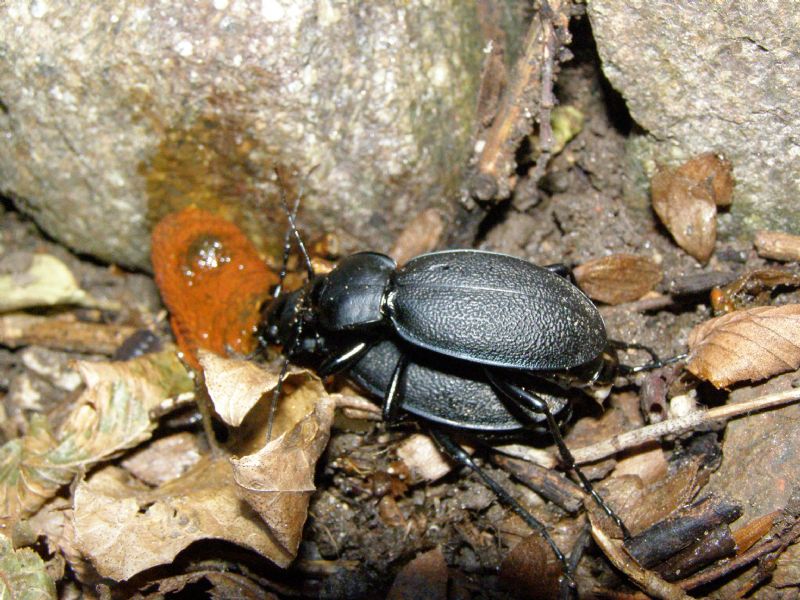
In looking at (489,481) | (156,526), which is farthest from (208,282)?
(489,481)

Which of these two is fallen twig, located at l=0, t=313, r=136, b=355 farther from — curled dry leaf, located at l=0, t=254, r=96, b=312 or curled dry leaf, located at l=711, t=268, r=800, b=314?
curled dry leaf, located at l=711, t=268, r=800, b=314

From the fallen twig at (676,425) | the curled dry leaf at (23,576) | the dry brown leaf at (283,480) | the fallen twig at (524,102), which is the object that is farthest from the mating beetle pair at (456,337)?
the curled dry leaf at (23,576)

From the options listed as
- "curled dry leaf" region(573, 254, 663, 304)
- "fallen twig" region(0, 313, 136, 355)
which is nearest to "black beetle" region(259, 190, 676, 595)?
"curled dry leaf" region(573, 254, 663, 304)

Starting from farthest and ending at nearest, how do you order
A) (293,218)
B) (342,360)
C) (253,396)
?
(293,218) → (342,360) → (253,396)

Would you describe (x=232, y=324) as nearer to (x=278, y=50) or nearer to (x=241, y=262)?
(x=241, y=262)

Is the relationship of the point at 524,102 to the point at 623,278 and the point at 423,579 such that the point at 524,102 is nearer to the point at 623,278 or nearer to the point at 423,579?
the point at 623,278

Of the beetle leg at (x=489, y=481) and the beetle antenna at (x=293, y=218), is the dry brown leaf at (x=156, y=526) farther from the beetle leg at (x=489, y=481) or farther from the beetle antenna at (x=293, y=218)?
the beetle antenna at (x=293, y=218)

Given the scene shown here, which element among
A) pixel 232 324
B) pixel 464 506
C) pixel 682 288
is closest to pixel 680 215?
pixel 682 288
